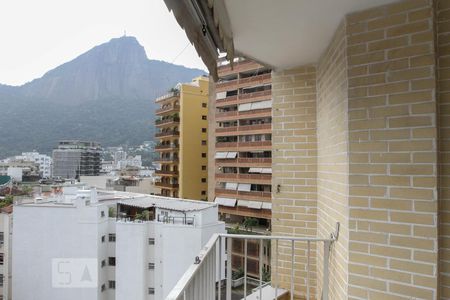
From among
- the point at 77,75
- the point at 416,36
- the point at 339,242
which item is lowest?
Answer: the point at 339,242

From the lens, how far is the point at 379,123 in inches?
65.9

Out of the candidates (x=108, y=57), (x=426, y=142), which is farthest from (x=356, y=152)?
(x=108, y=57)

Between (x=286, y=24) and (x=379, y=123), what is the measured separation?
0.82 m

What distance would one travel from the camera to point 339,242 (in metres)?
1.93

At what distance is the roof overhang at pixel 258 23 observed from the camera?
4.80 feet

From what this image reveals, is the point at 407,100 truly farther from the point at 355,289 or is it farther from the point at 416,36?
the point at 355,289

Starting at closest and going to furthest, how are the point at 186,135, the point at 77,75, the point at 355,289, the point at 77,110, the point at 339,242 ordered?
the point at 355,289 → the point at 339,242 → the point at 186,135 → the point at 77,110 → the point at 77,75

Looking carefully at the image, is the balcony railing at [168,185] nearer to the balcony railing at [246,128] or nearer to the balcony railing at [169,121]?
the balcony railing at [169,121]

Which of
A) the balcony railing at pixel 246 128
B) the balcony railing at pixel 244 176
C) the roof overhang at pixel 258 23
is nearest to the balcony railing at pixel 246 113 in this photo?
the balcony railing at pixel 246 128

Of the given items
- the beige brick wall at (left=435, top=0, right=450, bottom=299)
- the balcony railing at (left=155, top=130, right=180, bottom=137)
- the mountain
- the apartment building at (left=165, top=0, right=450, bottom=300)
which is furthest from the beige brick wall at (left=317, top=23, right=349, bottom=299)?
the mountain

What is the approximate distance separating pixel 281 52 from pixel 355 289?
5.80 ft

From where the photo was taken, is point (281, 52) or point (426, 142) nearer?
point (426, 142)

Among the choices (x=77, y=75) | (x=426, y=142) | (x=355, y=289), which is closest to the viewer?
(x=426, y=142)

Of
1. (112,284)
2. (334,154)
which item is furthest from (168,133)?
(334,154)
